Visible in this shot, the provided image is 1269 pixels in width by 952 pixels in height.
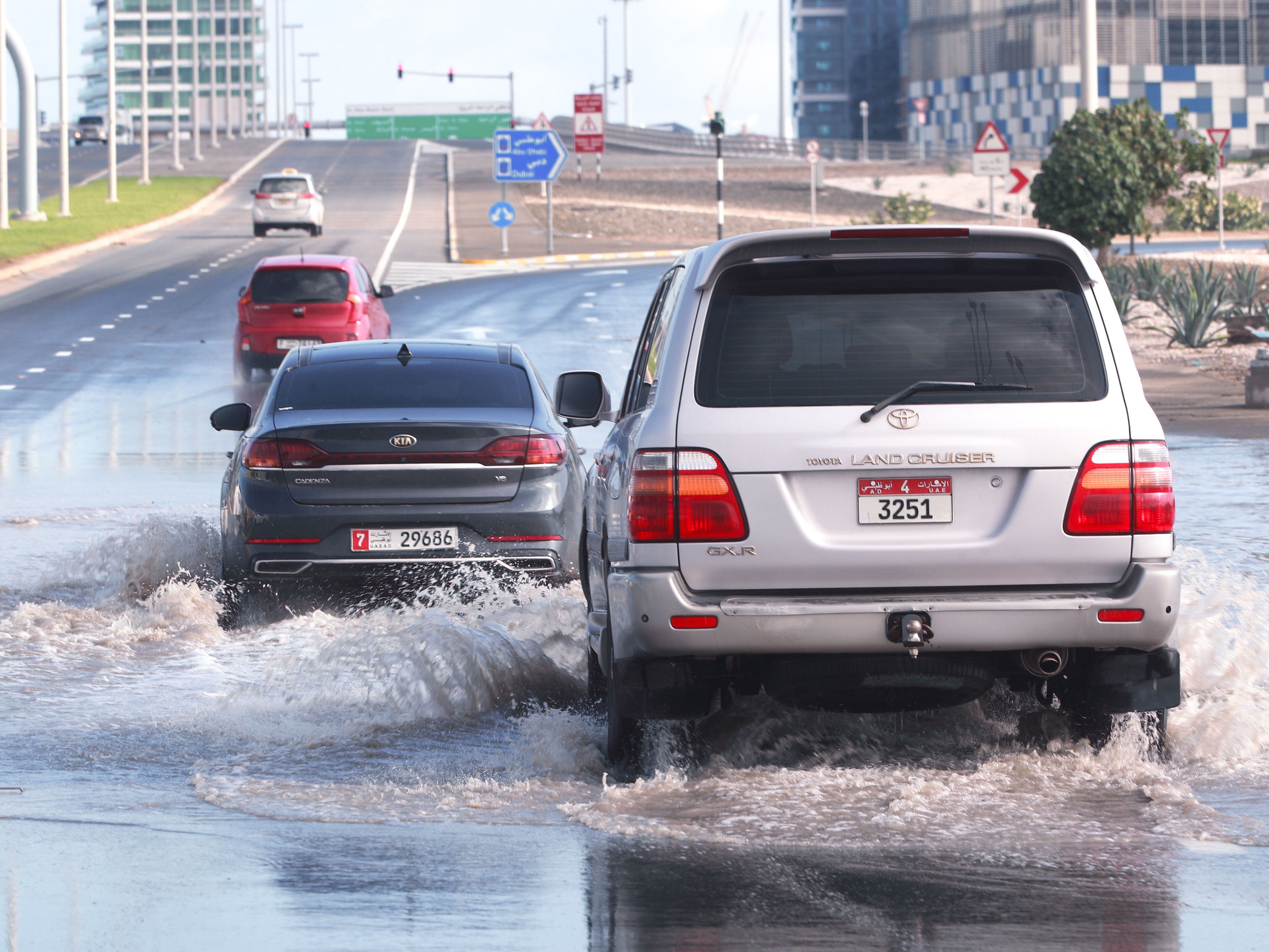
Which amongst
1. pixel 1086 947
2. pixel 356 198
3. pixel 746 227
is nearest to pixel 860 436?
pixel 1086 947

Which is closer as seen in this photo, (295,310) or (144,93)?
(295,310)

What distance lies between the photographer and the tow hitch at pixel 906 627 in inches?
228

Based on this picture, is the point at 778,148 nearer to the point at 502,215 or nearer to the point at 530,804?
the point at 502,215

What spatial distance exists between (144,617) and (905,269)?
5.30 m

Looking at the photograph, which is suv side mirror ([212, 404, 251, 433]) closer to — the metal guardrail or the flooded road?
the flooded road

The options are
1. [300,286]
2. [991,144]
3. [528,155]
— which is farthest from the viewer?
[528,155]

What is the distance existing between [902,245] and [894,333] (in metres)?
0.28

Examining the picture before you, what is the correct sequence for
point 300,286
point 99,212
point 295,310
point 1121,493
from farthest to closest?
point 99,212 → point 300,286 → point 295,310 → point 1121,493

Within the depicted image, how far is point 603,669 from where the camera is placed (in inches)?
256

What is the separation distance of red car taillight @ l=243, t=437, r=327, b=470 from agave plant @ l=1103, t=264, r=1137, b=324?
72.0 ft

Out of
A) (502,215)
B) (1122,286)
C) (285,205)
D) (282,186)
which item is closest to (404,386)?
(1122,286)

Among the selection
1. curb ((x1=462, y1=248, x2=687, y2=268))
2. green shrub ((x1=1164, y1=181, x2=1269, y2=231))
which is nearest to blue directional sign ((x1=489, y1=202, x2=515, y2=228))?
curb ((x1=462, y1=248, x2=687, y2=268))

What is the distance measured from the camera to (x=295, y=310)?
79.3 ft

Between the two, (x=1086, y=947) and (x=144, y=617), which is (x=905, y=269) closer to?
(x=1086, y=947)
